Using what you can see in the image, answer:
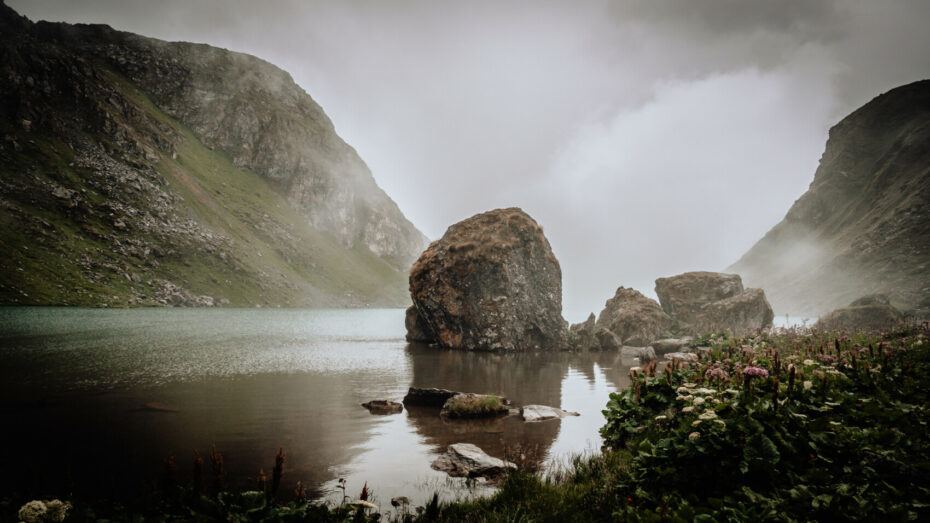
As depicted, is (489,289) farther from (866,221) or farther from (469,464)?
(866,221)

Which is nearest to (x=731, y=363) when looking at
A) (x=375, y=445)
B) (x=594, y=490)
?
(x=594, y=490)

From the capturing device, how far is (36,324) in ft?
137

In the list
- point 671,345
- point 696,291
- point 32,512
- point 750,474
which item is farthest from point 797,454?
point 696,291

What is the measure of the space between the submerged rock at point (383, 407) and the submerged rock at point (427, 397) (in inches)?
41.0

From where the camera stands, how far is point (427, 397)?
63.3 feet

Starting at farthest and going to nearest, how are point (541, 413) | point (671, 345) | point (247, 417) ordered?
point (671, 345), point (541, 413), point (247, 417)

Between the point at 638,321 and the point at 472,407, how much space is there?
4469cm

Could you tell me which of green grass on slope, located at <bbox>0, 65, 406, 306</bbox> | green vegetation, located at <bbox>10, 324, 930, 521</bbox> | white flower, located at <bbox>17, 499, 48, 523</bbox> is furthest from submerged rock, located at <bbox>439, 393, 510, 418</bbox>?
green grass on slope, located at <bbox>0, 65, 406, 306</bbox>

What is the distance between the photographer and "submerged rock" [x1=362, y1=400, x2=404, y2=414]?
17.5 m

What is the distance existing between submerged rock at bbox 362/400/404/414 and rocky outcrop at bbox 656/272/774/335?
138 feet

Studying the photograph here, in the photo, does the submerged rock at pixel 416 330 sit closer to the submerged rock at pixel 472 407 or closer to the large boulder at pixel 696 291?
the submerged rock at pixel 472 407

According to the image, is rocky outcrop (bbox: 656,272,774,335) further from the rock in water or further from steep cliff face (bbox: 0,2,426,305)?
steep cliff face (bbox: 0,2,426,305)

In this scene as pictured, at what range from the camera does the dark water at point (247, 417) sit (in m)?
10.0

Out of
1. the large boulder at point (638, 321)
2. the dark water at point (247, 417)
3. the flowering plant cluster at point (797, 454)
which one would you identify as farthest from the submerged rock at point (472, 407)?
the large boulder at point (638, 321)
